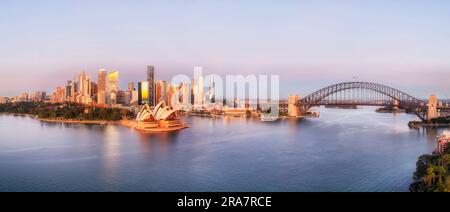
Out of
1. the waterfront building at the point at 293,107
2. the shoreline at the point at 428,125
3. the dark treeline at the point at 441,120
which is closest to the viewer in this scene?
the shoreline at the point at 428,125

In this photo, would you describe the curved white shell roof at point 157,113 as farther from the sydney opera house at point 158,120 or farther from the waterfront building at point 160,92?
the waterfront building at point 160,92

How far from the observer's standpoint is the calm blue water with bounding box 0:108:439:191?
3525 millimetres

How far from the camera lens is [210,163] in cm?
443

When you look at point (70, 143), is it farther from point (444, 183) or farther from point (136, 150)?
point (444, 183)

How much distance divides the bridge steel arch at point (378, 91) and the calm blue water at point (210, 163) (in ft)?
13.2

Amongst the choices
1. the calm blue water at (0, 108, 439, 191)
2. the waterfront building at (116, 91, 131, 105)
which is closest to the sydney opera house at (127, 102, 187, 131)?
the calm blue water at (0, 108, 439, 191)

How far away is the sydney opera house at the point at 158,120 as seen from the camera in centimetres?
869

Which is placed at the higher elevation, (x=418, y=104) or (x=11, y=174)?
(x=418, y=104)

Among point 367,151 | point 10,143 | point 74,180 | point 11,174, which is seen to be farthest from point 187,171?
point 10,143

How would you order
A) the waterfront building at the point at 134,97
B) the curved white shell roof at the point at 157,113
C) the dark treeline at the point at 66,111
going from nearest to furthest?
the curved white shell roof at the point at 157,113
the dark treeline at the point at 66,111
the waterfront building at the point at 134,97

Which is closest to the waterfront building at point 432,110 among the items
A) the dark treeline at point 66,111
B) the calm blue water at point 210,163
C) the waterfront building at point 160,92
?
the calm blue water at point 210,163

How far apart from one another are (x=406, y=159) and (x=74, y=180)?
349cm

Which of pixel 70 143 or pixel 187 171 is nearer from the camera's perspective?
pixel 187 171
